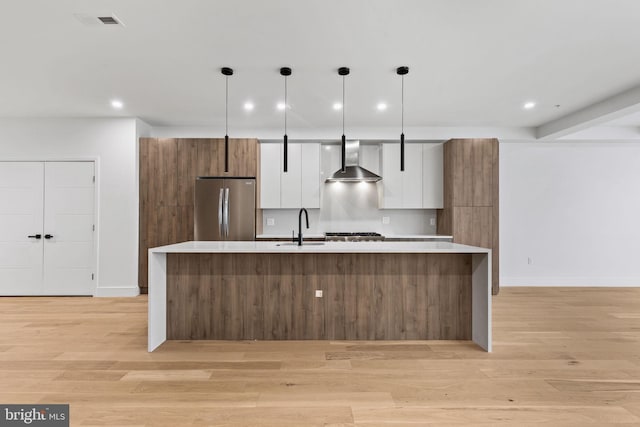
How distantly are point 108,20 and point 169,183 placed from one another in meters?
2.91

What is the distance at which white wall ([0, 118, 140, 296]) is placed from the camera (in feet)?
16.8

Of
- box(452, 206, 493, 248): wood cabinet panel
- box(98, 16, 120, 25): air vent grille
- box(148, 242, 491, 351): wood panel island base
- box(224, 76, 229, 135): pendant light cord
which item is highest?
box(98, 16, 120, 25): air vent grille

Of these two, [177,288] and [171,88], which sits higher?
[171,88]

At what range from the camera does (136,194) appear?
5.19 meters

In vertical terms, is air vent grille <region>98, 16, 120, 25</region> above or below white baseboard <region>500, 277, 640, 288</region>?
above

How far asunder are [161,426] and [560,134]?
6312 millimetres

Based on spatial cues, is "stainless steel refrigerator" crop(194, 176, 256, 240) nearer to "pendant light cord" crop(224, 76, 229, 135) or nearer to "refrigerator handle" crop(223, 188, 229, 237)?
"refrigerator handle" crop(223, 188, 229, 237)

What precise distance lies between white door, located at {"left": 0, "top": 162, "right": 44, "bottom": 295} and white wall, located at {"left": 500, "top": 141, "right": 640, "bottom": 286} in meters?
7.57

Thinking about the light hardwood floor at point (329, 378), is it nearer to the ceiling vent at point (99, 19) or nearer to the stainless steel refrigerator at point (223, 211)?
the stainless steel refrigerator at point (223, 211)

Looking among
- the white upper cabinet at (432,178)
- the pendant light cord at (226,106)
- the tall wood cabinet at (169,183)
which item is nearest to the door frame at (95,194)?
the tall wood cabinet at (169,183)

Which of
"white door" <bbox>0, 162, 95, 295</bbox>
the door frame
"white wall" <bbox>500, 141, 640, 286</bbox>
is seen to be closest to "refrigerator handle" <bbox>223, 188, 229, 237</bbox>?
the door frame

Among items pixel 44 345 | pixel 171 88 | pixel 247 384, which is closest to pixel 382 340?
pixel 247 384

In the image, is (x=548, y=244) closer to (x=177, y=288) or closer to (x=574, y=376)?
(x=574, y=376)
